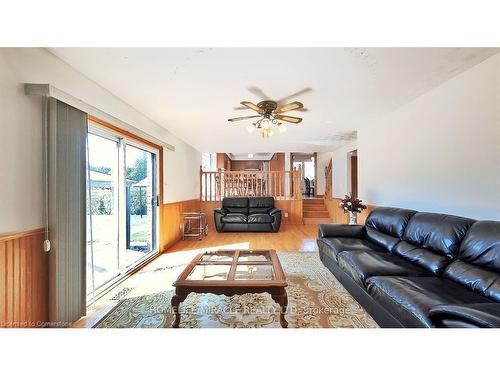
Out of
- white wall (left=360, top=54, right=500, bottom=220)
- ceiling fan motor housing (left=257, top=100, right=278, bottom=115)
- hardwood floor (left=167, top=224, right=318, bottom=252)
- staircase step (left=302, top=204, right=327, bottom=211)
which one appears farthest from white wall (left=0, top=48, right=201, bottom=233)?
staircase step (left=302, top=204, right=327, bottom=211)

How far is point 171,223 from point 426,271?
13.4ft

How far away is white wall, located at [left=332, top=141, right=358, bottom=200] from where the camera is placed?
235 inches

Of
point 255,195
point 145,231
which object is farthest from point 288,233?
point 145,231

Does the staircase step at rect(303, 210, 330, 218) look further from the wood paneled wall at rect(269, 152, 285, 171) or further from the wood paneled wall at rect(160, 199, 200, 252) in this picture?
the wood paneled wall at rect(160, 199, 200, 252)

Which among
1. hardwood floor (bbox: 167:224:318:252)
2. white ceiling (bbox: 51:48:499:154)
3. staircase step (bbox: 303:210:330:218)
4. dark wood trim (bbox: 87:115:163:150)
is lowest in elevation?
hardwood floor (bbox: 167:224:318:252)

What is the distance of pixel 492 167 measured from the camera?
1.94 meters

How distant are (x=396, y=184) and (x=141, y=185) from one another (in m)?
4.03

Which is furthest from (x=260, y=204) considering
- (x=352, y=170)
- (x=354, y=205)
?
(x=354, y=205)

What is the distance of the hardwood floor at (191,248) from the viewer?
2.19 meters

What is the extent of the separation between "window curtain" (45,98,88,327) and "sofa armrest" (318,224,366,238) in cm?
292

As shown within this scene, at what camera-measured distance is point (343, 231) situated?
10.2ft

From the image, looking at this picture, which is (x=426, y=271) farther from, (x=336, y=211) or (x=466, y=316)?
(x=336, y=211)

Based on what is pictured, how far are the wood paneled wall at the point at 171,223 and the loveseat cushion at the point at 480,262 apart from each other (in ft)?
13.0

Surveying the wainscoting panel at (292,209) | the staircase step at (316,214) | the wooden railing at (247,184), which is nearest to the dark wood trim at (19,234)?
the wooden railing at (247,184)
